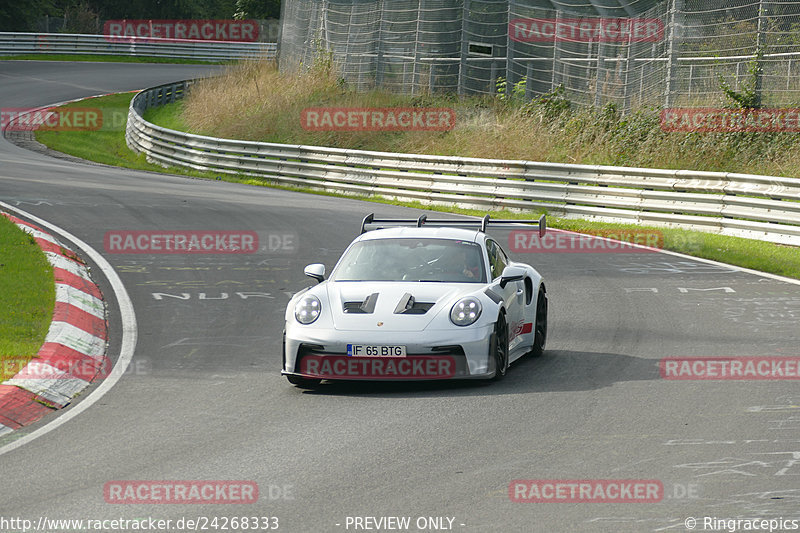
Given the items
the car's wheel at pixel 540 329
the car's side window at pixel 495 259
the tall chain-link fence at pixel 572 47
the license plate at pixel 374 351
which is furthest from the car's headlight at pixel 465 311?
the tall chain-link fence at pixel 572 47

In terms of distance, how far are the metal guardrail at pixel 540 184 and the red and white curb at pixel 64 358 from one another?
1101 centimetres

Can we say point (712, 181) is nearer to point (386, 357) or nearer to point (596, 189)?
point (596, 189)

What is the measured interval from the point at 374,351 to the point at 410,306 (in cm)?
58

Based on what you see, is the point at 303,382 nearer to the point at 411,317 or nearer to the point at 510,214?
the point at 411,317

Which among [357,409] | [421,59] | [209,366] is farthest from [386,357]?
[421,59]

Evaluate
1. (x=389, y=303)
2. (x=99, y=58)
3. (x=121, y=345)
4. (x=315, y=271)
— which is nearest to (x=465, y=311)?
(x=389, y=303)

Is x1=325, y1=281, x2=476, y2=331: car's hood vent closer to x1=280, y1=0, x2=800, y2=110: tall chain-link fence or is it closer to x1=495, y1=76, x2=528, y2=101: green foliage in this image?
x1=280, y1=0, x2=800, y2=110: tall chain-link fence

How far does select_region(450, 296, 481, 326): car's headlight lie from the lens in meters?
9.39

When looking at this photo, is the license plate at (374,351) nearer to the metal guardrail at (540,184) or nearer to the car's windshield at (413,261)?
the car's windshield at (413,261)

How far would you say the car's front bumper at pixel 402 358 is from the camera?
9211 mm

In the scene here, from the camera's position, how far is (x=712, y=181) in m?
20.5

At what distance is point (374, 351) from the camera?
918cm

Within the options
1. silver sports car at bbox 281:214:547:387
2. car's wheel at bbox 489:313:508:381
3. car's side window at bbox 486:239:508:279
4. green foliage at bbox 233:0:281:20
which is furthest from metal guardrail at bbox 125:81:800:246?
green foliage at bbox 233:0:281:20

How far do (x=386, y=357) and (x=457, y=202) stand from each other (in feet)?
53.3
